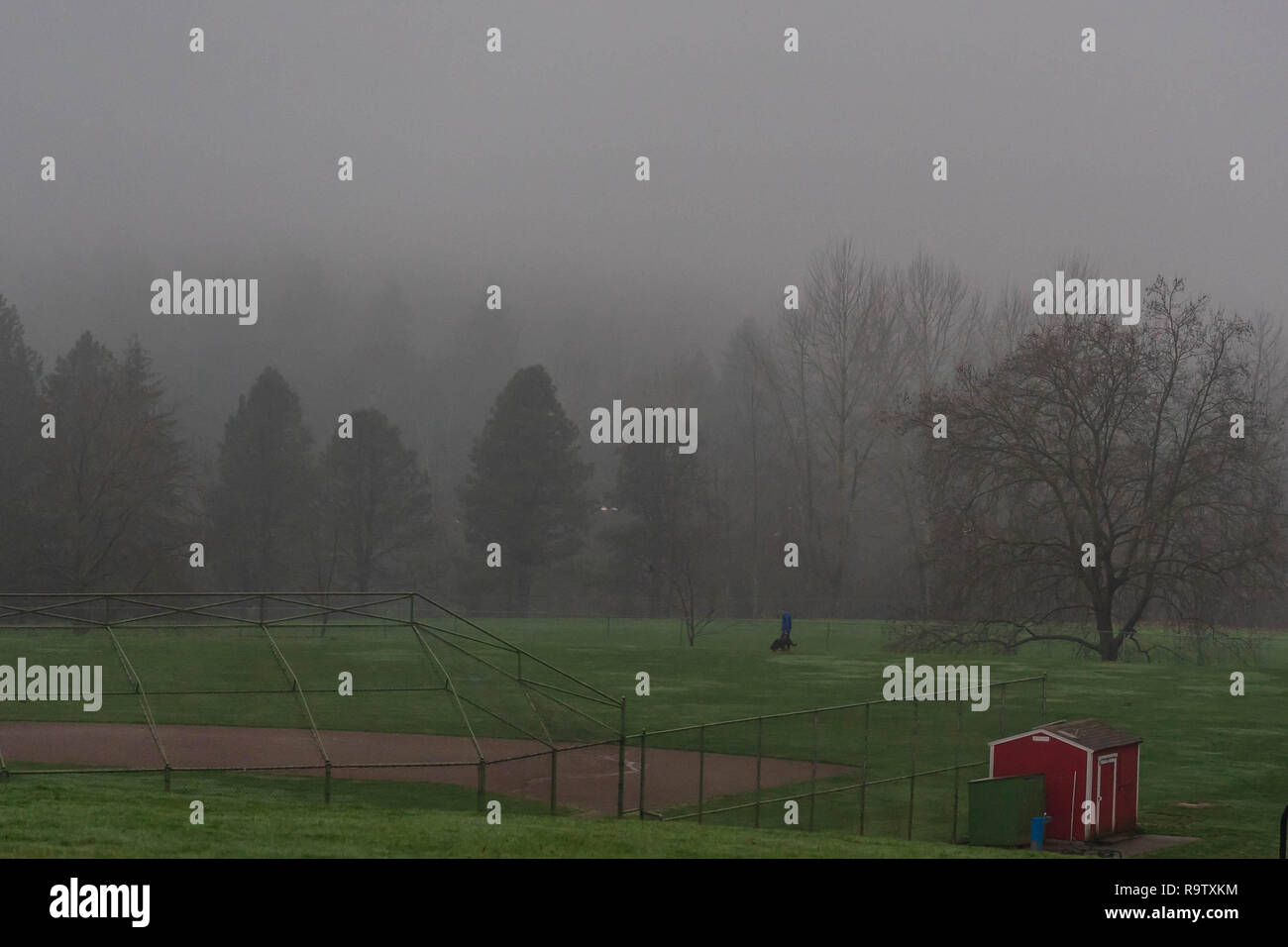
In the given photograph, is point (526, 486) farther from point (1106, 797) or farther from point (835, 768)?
point (1106, 797)

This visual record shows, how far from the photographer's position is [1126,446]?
66.0 m

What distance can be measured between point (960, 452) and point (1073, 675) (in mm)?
12914

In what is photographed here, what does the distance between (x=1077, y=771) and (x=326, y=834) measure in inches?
675

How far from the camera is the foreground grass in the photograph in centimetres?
1697

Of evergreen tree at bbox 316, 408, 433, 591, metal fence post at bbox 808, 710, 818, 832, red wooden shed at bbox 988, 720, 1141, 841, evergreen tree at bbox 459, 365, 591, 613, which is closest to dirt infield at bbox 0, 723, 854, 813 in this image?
metal fence post at bbox 808, 710, 818, 832

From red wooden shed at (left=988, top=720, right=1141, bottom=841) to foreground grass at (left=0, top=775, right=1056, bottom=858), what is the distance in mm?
6224

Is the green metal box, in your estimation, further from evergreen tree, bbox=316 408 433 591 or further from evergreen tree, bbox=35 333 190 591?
evergreen tree, bbox=316 408 433 591

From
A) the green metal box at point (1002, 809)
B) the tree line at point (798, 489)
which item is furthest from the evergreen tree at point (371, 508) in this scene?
the green metal box at point (1002, 809)

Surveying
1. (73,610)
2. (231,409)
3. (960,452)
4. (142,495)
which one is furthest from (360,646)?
(231,409)

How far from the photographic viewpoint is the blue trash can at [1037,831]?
27500mm

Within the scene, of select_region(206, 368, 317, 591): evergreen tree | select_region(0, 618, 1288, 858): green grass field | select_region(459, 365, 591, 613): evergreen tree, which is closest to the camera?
select_region(0, 618, 1288, 858): green grass field

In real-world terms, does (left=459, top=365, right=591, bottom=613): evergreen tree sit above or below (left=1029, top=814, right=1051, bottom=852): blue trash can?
above

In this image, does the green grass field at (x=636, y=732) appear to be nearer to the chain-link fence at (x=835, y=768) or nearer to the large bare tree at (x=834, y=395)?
the chain-link fence at (x=835, y=768)
